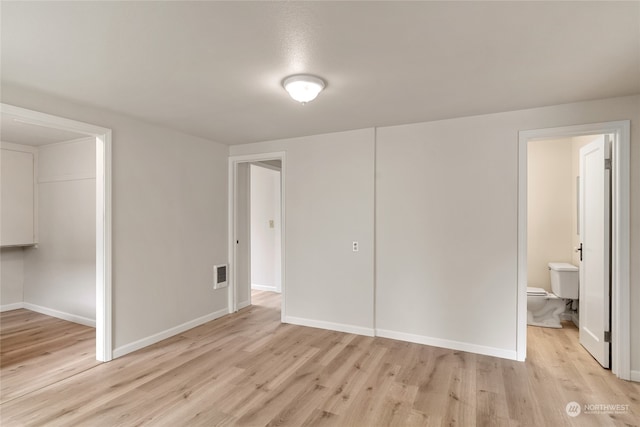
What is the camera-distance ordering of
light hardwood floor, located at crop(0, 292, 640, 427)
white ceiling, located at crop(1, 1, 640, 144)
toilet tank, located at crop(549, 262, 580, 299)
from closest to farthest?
1. white ceiling, located at crop(1, 1, 640, 144)
2. light hardwood floor, located at crop(0, 292, 640, 427)
3. toilet tank, located at crop(549, 262, 580, 299)

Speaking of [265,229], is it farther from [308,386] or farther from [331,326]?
[308,386]

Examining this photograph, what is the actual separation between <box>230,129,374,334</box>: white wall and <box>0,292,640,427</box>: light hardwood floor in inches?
19.6

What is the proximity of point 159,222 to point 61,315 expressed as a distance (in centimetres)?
234

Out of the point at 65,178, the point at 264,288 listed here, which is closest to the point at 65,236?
the point at 65,178

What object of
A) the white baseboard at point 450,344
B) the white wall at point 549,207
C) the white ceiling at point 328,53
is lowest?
the white baseboard at point 450,344

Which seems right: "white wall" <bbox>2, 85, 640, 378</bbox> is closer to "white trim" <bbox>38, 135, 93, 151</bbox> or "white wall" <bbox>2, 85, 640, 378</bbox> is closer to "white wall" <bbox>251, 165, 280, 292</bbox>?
"white trim" <bbox>38, 135, 93, 151</bbox>

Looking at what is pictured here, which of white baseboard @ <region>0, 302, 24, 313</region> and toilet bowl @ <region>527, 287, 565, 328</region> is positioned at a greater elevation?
toilet bowl @ <region>527, 287, 565, 328</region>

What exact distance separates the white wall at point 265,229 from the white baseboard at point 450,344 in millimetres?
2987

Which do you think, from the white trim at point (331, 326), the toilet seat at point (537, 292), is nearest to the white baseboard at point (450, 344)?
the white trim at point (331, 326)

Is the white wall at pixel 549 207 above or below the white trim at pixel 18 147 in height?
below

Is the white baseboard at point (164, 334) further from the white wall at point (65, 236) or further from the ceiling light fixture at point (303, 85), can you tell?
the ceiling light fixture at point (303, 85)

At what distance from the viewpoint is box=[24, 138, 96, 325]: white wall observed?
4242mm

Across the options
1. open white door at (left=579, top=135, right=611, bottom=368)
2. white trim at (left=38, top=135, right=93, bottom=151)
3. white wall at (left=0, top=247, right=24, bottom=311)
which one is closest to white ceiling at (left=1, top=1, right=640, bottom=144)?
open white door at (left=579, top=135, right=611, bottom=368)

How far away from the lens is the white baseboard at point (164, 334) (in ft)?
11.0
